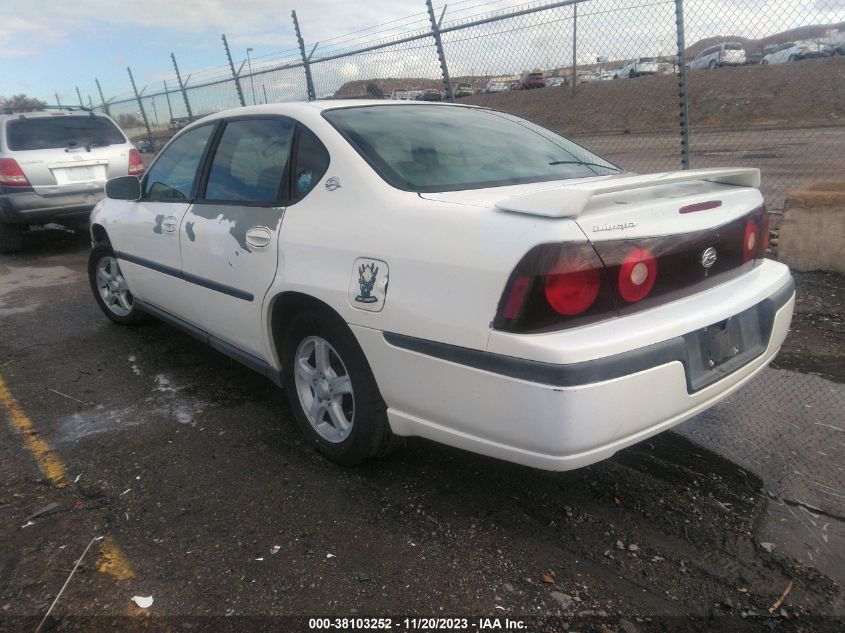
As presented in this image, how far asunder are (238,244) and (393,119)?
943 millimetres

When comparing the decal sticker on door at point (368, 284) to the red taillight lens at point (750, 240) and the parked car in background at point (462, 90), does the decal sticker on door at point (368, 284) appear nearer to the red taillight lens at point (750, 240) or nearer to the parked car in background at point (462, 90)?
the red taillight lens at point (750, 240)

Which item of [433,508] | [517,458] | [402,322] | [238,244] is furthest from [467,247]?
[238,244]

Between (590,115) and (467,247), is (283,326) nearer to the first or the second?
(467,247)

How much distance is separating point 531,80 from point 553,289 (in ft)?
20.8

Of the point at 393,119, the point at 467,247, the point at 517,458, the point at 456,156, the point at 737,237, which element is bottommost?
the point at 517,458

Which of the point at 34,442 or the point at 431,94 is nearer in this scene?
the point at 34,442

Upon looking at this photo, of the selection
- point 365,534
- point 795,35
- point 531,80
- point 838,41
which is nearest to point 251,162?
point 365,534

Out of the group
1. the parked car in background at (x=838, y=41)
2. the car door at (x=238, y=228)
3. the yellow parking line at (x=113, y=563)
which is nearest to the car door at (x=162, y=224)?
the car door at (x=238, y=228)

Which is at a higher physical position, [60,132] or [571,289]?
[60,132]

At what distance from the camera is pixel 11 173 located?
769 centimetres

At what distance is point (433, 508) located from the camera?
253 cm

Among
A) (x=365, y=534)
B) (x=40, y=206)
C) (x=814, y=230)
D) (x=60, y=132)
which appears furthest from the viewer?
(x=60, y=132)

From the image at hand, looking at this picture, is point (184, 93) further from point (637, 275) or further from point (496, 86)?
point (637, 275)

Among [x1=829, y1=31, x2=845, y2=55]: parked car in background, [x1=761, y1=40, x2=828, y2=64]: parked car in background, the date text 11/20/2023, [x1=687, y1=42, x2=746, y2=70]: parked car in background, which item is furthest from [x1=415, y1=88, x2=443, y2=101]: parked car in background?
[x1=687, y1=42, x2=746, y2=70]: parked car in background
